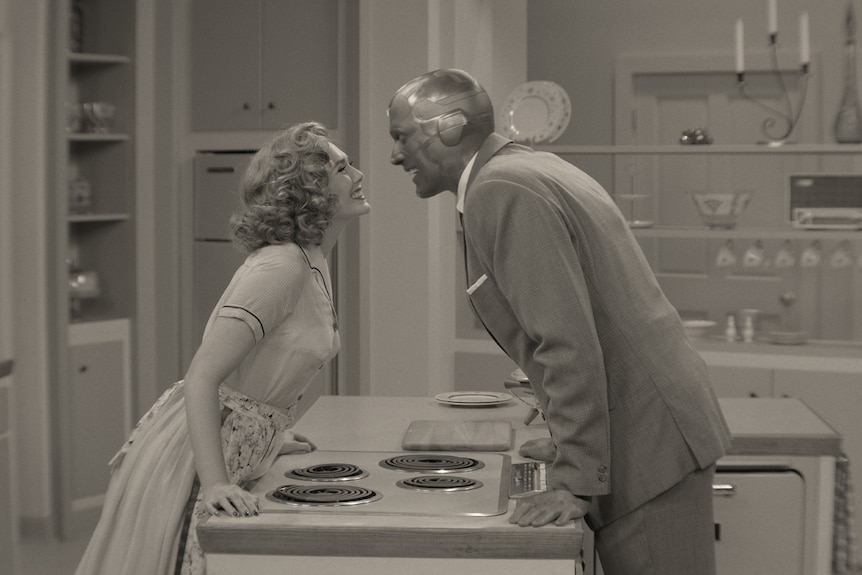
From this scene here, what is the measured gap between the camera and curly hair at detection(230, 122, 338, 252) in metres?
2.21

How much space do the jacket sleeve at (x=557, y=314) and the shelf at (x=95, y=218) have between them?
3.53m

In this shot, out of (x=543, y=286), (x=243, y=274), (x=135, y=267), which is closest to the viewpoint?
(x=543, y=286)

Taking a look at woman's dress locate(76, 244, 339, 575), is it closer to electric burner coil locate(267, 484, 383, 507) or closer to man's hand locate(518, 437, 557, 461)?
electric burner coil locate(267, 484, 383, 507)

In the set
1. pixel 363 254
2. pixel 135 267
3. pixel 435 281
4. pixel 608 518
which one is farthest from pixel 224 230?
pixel 608 518

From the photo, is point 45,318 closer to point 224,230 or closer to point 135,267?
point 135,267

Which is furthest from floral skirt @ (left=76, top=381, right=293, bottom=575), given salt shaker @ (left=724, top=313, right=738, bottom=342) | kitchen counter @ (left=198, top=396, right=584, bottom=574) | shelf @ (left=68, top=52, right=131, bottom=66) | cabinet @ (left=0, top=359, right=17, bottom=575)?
shelf @ (left=68, top=52, right=131, bottom=66)

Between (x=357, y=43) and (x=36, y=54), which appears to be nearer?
(x=36, y=54)

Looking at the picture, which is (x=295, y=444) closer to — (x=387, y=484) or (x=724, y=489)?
(x=387, y=484)

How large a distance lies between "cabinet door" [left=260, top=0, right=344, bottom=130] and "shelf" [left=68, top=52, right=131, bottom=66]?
0.68m

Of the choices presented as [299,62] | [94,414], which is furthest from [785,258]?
[94,414]

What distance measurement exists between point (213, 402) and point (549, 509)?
0.64 metres

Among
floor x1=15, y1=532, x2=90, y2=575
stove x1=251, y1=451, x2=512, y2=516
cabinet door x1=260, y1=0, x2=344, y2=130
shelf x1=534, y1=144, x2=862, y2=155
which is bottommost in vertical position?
floor x1=15, y1=532, x2=90, y2=575

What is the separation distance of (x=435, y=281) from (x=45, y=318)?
66.6 inches

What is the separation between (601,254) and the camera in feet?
6.01
